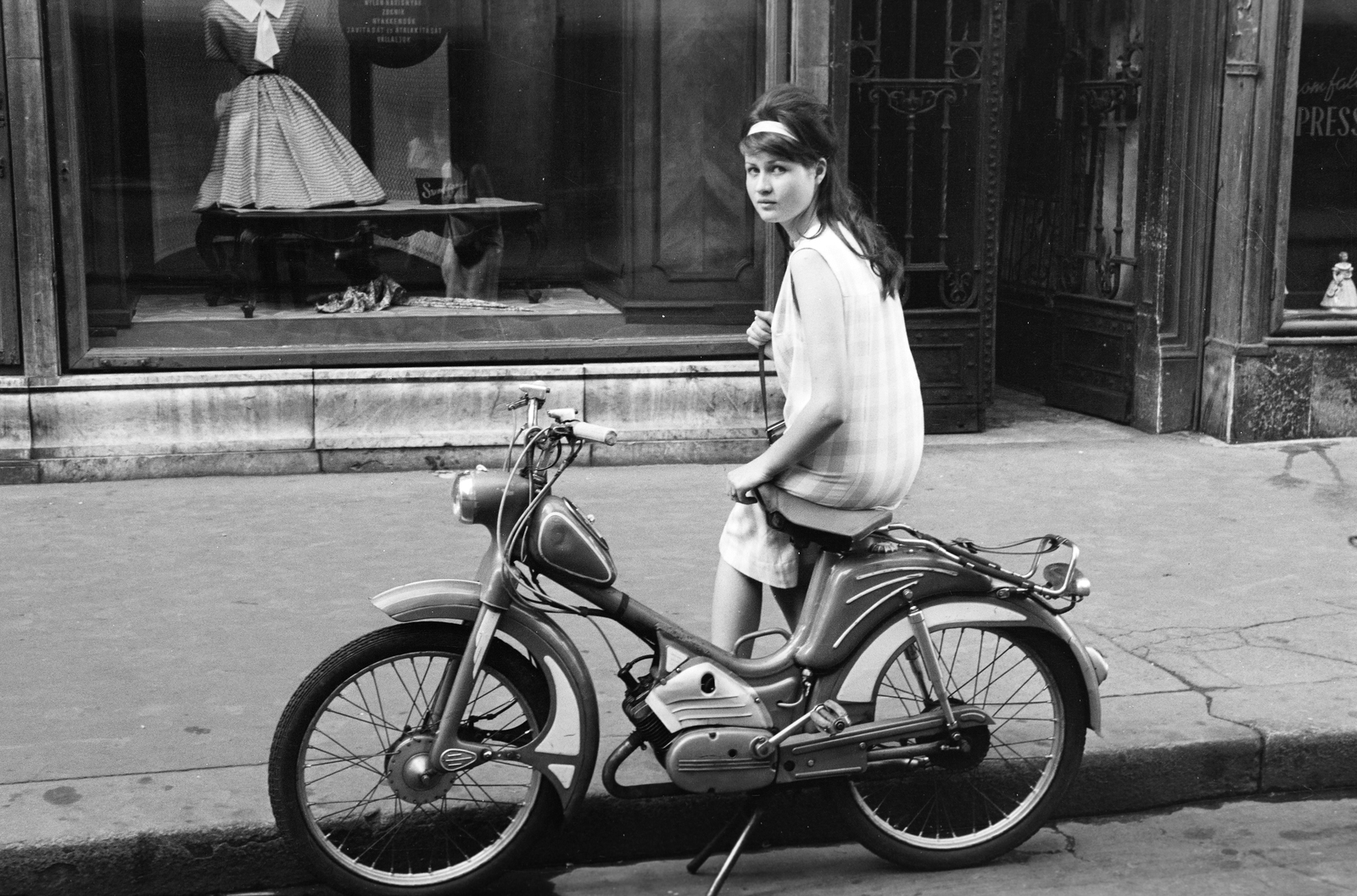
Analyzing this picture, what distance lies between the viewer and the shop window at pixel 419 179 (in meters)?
7.82

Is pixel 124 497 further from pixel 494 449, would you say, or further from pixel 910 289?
pixel 910 289

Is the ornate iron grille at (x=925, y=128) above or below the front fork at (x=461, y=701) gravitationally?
above

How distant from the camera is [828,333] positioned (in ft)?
12.1

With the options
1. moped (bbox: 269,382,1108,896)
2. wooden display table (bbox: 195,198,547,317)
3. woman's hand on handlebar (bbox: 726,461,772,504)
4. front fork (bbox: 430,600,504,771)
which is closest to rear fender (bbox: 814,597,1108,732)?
moped (bbox: 269,382,1108,896)

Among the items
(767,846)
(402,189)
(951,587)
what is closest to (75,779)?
(767,846)

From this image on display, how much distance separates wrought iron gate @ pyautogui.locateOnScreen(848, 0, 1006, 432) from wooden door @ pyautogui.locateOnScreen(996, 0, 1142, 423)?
0.84 meters

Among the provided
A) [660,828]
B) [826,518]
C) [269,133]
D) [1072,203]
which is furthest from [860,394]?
[1072,203]

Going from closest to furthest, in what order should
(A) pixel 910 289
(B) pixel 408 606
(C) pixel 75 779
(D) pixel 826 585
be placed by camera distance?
(B) pixel 408 606 → (D) pixel 826 585 → (C) pixel 75 779 → (A) pixel 910 289

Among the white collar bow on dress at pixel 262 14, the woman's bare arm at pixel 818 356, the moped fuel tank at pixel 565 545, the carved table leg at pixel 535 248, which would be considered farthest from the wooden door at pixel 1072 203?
the moped fuel tank at pixel 565 545

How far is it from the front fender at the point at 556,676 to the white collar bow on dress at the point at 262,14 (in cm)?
503

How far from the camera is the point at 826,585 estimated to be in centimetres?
382

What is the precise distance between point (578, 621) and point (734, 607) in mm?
1502

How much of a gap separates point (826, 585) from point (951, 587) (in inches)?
11.3

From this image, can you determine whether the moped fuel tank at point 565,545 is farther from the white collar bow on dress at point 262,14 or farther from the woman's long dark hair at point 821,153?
the white collar bow on dress at point 262,14
